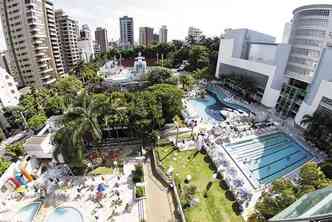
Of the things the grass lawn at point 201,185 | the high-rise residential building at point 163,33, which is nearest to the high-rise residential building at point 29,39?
the grass lawn at point 201,185

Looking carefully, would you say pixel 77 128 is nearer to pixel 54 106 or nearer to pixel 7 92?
pixel 54 106

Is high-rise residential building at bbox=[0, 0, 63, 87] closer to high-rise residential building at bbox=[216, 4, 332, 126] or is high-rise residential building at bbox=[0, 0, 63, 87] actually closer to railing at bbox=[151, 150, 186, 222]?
railing at bbox=[151, 150, 186, 222]

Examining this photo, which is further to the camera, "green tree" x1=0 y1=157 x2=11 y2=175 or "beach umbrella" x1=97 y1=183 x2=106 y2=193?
"green tree" x1=0 y1=157 x2=11 y2=175

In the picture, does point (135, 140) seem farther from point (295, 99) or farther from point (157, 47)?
point (157, 47)

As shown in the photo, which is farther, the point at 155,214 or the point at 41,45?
the point at 41,45

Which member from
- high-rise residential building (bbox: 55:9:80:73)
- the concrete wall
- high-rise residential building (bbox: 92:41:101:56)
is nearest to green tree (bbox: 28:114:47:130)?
the concrete wall

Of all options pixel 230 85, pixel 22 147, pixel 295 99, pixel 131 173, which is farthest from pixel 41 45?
pixel 295 99

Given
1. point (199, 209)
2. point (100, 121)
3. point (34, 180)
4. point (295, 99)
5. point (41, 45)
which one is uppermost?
point (41, 45)
